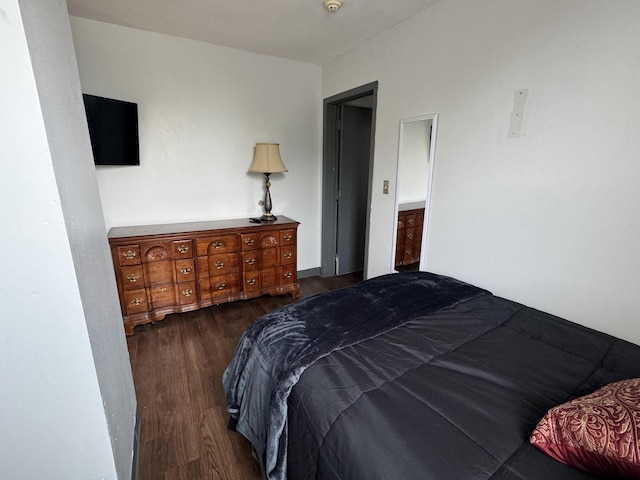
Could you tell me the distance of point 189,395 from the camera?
5.98ft

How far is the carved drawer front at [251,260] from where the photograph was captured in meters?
2.84

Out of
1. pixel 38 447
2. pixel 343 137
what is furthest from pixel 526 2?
pixel 38 447

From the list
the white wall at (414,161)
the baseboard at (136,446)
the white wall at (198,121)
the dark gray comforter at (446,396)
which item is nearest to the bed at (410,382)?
the dark gray comforter at (446,396)

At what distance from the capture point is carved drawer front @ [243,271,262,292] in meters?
2.89

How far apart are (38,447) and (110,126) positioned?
7.37ft

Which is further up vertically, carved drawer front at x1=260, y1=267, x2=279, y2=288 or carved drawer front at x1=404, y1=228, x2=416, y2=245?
carved drawer front at x1=404, y1=228, x2=416, y2=245

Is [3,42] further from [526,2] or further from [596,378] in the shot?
[526,2]

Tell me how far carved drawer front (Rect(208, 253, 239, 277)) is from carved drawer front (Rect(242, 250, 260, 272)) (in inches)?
2.9

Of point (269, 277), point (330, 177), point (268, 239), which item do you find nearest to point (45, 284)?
point (268, 239)

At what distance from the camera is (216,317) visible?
108 inches

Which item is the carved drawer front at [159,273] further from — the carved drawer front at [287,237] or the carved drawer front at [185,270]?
the carved drawer front at [287,237]

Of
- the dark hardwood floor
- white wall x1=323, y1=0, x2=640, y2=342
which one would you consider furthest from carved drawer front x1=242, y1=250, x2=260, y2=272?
white wall x1=323, y1=0, x2=640, y2=342

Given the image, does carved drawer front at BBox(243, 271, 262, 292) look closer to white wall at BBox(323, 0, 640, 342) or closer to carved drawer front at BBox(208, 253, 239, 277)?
carved drawer front at BBox(208, 253, 239, 277)

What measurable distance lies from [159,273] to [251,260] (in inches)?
31.0
